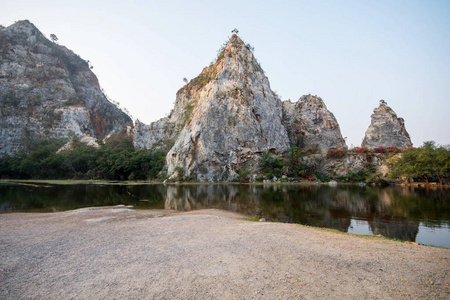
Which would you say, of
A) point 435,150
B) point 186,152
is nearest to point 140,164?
point 186,152

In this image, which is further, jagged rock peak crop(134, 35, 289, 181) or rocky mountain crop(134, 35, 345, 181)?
rocky mountain crop(134, 35, 345, 181)

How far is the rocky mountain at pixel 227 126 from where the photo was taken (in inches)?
1999

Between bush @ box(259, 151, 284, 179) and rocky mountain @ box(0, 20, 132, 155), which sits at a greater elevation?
rocky mountain @ box(0, 20, 132, 155)

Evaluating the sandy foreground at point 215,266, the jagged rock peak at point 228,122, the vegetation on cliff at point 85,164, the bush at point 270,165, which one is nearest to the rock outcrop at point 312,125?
the jagged rock peak at point 228,122

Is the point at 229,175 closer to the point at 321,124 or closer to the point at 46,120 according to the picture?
the point at 321,124

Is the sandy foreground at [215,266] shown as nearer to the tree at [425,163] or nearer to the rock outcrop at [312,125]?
the tree at [425,163]

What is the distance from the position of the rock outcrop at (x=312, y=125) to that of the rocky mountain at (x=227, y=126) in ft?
0.92

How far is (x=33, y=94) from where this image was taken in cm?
7725

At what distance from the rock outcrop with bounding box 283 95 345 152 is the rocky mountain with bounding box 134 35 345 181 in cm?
28

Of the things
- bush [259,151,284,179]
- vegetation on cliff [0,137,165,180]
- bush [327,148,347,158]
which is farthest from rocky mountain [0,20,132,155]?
bush [327,148,347,158]

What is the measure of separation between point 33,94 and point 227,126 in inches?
2632

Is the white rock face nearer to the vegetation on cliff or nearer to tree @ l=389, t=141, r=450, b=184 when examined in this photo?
the vegetation on cliff

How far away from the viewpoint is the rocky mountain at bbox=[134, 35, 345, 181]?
50781 mm

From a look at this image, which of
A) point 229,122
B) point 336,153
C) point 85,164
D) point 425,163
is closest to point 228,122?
point 229,122
